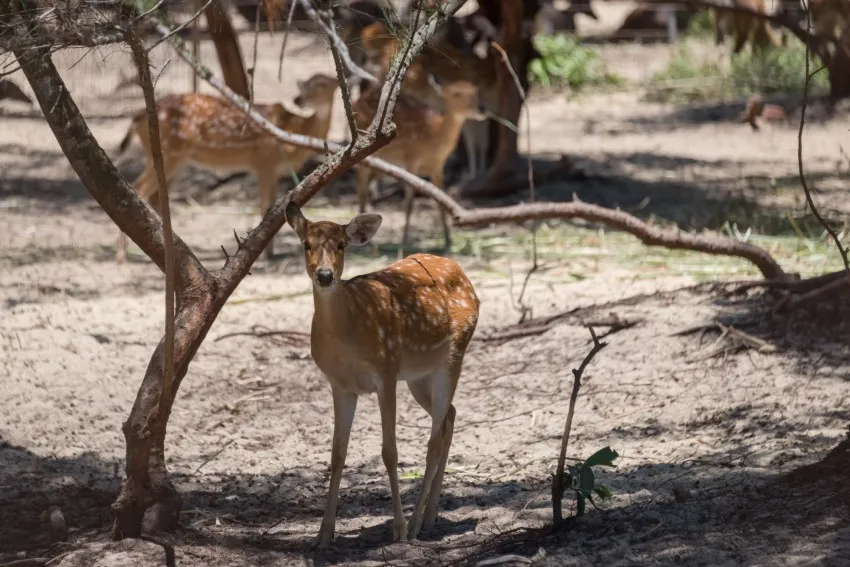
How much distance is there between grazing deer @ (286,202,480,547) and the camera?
4836 mm

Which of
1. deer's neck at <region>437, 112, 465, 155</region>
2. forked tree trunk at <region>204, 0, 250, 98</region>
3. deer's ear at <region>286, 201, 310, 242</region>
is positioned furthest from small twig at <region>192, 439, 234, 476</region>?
forked tree trunk at <region>204, 0, 250, 98</region>

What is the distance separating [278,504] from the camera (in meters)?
5.46

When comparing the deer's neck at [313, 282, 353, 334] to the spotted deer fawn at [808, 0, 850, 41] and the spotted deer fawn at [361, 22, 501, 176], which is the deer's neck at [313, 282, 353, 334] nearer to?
the spotted deer fawn at [808, 0, 850, 41]

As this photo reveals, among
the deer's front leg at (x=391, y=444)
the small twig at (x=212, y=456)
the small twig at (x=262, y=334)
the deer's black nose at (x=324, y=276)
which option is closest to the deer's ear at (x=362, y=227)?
the deer's black nose at (x=324, y=276)

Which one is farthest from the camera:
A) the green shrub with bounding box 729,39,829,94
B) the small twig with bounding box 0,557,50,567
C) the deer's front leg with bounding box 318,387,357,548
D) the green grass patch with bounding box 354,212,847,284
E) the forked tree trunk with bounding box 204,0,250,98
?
the green shrub with bounding box 729,39,829,94

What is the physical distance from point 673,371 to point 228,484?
2381 mm

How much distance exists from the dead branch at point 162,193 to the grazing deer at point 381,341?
1.65ft

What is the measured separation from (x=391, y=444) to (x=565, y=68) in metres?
13.2

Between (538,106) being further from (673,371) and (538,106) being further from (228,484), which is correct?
(228,484)

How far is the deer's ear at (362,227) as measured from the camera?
495cm

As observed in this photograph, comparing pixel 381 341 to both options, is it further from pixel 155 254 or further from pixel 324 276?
pixel 155 254

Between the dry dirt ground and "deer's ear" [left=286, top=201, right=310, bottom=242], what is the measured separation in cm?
80

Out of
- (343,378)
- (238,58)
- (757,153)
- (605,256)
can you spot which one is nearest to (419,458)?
(343,378)

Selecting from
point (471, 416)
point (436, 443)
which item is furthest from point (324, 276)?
point (471, 416)
